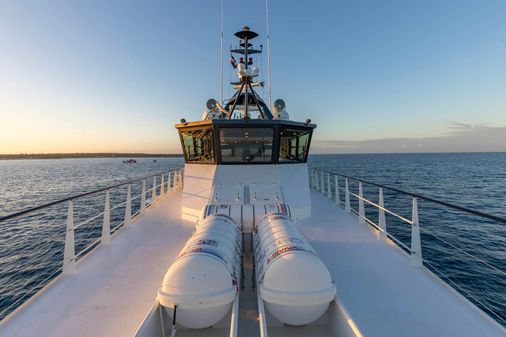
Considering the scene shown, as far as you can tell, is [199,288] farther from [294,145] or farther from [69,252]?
[294,145]

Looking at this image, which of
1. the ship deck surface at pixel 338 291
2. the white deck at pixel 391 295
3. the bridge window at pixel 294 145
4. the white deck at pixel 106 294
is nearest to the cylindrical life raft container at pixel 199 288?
the ship deck surface at pixel 338 291

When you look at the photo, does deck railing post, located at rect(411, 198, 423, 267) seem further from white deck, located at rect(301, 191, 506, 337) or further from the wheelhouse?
the wheelhouse

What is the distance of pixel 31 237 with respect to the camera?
14.5 metres


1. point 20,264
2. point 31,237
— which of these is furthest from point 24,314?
point 31,237

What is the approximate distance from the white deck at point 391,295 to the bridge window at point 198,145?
3788mm

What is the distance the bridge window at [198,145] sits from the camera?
25.0 feet

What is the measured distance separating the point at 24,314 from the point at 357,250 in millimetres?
5636

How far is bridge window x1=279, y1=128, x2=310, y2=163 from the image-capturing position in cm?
786

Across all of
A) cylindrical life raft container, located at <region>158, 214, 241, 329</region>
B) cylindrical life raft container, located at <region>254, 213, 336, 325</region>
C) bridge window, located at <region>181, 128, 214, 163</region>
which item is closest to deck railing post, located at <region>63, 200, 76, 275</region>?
cylindrical life raft container, located at <region>158, 214, 241, 329</region>

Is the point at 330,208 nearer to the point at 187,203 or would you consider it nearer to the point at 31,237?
the point at 187,203

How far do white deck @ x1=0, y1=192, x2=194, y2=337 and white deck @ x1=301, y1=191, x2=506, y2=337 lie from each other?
116 inches

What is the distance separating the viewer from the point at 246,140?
24.4ft

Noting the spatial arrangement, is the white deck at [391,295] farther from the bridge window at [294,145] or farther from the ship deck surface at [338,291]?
the bridge window at [294,145]

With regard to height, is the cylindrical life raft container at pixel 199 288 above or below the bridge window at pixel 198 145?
below
